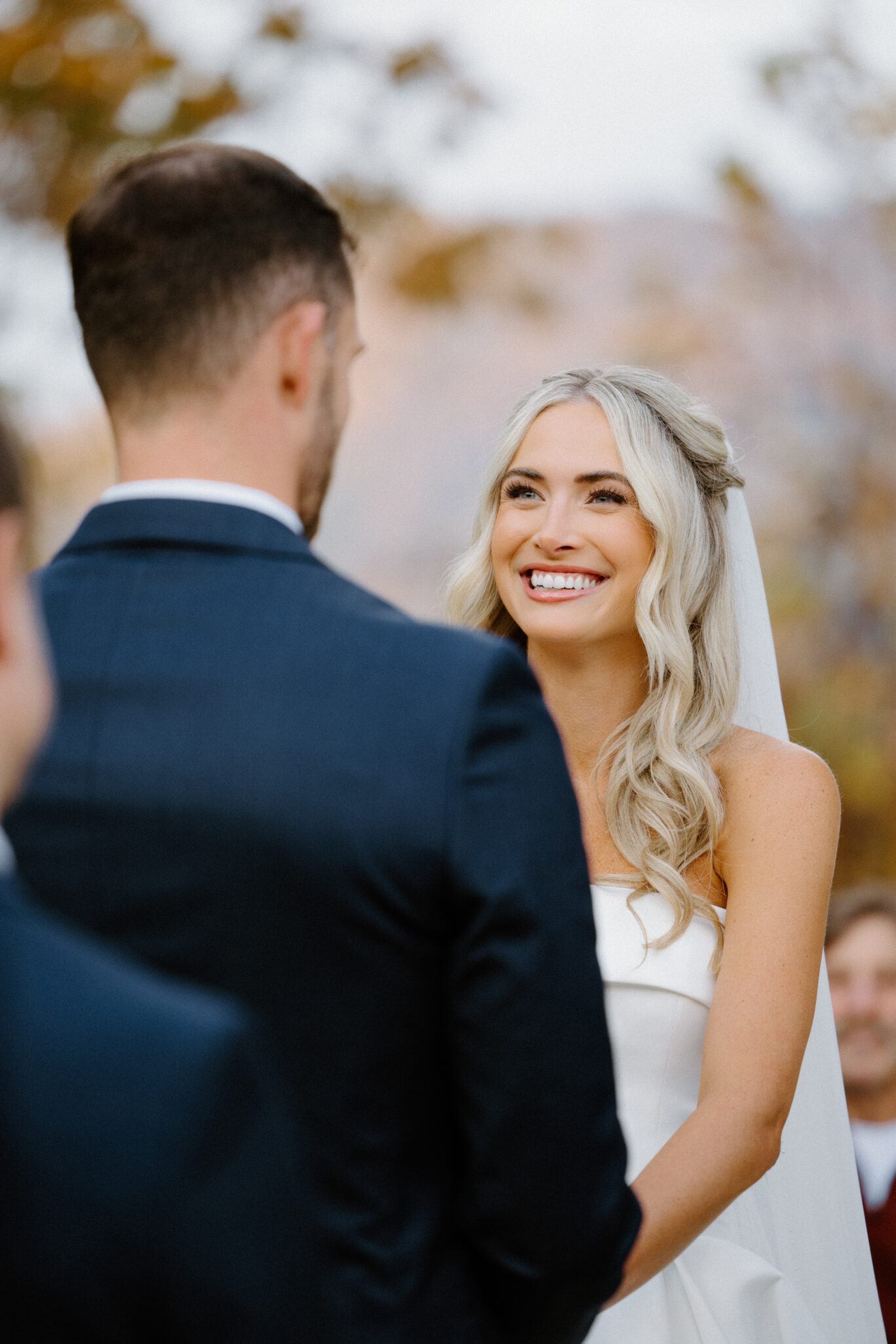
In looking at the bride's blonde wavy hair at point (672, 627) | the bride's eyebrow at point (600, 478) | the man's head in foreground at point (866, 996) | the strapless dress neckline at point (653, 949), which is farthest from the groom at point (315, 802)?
the man's head in foreground at point (866, 996)

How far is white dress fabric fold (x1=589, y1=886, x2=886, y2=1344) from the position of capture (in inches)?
115

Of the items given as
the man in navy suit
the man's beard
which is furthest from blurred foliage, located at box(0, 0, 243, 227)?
the man in navy suit

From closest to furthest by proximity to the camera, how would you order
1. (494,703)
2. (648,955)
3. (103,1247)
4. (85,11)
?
1. (103,1247)
2. (494,703)
3. (648,955)
4. (85,11)

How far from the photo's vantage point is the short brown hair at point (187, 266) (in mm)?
1688

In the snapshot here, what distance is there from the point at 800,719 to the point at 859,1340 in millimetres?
7451

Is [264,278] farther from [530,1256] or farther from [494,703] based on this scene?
[530,1256]

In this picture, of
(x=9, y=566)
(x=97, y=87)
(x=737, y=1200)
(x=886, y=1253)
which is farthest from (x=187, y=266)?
(x=97, y=87)

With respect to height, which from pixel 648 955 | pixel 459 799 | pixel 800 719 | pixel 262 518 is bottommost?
pixel 800 719

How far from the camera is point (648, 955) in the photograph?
3.21 m

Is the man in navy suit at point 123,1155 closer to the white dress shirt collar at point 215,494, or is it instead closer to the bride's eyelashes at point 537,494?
the white dress shirt collar at point 215,494

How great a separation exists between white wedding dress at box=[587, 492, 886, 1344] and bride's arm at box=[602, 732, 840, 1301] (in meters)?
0.20

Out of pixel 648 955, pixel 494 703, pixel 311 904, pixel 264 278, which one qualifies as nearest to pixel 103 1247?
pixel 311 904

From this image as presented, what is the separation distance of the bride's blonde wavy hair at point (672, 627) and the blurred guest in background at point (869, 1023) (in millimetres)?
1824

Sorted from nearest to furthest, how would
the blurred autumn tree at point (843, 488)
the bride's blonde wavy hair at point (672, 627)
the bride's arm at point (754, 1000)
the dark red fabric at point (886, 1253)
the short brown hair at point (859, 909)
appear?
the bride's arm at point (754, 1000), the bride's blonde wavy hair at point (672, 627), the dark red fabric at point (886, 1253), the short brown hair at point (859, 909), the blurred autumn tree at point (843, 488)
